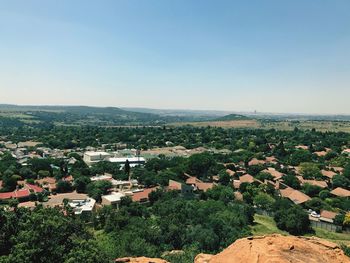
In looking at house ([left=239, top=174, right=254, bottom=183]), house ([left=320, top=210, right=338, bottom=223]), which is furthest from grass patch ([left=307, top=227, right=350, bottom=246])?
house ([left=239, top=174, right=254, bottom=183])

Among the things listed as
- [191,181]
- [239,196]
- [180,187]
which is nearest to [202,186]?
[191,181]

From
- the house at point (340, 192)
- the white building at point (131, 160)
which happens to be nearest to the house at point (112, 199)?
the white building at point (131, 160)

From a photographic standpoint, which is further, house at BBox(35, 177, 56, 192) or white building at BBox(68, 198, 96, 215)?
house at BBox(35, 177, 56, 192)

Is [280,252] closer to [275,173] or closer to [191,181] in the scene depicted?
[191,181]

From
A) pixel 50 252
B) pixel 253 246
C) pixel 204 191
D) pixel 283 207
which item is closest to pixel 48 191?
pixel 204 191

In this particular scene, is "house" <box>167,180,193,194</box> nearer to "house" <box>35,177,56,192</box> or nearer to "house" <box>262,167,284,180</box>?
"house" <box>262,167,284,180</box>

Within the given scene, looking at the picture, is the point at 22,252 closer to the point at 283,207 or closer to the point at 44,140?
the point at 283,207
